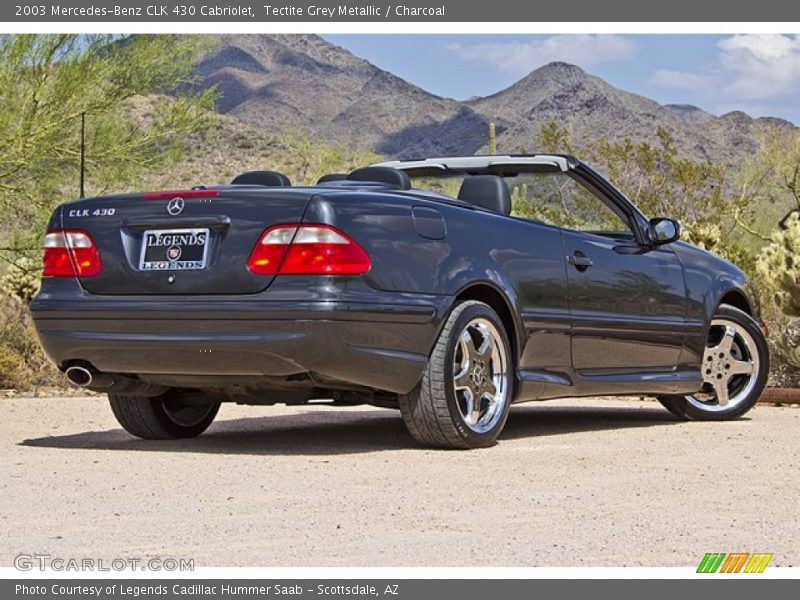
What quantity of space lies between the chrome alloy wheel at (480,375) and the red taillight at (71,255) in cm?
198

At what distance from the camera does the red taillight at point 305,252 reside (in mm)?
7480

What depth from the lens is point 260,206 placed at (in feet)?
25.0

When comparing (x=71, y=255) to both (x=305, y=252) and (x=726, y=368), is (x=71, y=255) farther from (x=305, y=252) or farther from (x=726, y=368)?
(x=726, y=368)

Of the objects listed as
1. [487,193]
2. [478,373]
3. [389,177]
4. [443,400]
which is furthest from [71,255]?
[487,193]

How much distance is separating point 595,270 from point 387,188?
5.11ft

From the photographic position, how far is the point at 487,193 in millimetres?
8867

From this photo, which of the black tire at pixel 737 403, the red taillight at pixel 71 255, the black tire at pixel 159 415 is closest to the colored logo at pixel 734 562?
the red taillight at pixel 71 255

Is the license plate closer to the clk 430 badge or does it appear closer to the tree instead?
the clk 430 badge

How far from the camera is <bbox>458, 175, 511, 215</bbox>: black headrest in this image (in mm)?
8844

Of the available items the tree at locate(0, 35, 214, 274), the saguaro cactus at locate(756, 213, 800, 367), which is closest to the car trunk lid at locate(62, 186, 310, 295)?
the saguaro cactus at locate(756, 213, 800, 367)

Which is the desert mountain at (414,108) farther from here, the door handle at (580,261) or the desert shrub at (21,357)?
the door handle at (580,261)

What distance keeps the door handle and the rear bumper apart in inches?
53.1
